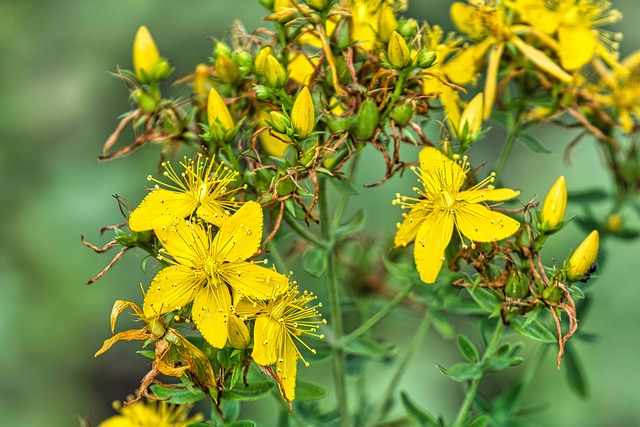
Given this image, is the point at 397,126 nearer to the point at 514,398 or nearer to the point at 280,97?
the point at 280,97

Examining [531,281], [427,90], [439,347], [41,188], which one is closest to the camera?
[531,281]

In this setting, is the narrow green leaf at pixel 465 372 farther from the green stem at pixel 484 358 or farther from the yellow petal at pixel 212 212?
the yellow petal at pixel 212 212

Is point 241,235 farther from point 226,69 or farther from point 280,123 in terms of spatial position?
point 226,69

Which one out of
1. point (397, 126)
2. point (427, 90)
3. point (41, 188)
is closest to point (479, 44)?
point (427, 90)

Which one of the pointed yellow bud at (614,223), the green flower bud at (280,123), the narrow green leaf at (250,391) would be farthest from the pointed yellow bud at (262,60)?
the pointed yellow bud at (614,223)

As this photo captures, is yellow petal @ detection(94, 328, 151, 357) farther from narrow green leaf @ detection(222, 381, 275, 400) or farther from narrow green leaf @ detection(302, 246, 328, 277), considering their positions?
narrow green leaf @ detection(302, 246, 328, 277)

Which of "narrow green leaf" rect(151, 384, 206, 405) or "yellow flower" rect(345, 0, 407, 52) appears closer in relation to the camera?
"narrow green leaf" rect(151, 384, 206, 405)

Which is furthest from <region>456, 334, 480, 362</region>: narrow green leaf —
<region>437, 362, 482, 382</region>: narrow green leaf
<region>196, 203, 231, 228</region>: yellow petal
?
<region>196, 203, 231, 228</region>: yellow petal
